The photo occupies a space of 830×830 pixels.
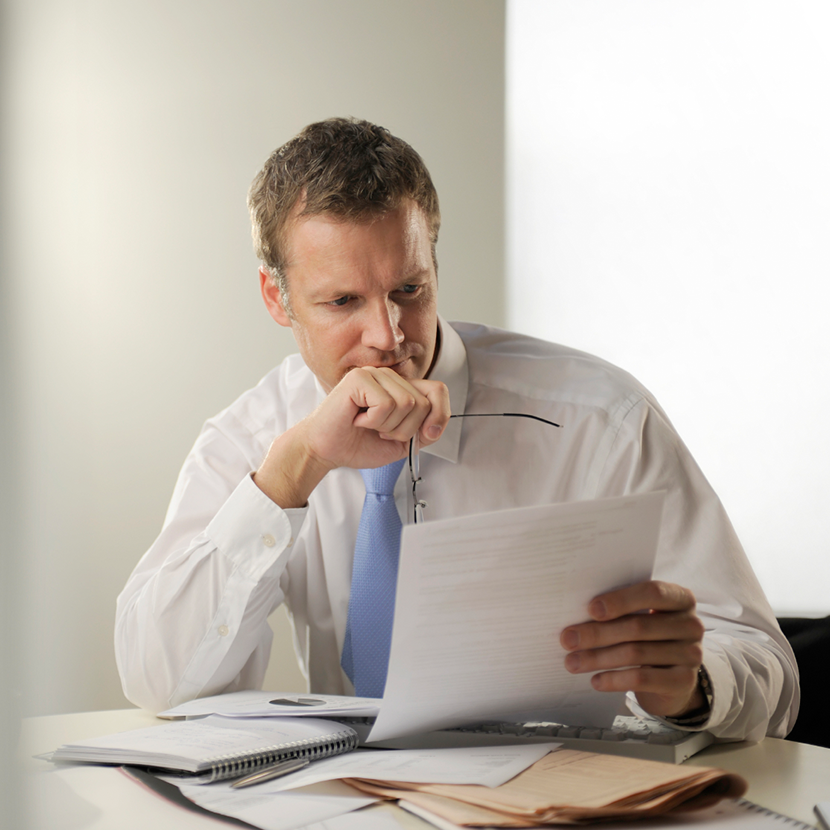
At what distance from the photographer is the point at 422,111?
2348 mm

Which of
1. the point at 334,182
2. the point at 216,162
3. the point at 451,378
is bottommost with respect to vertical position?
the point at 451,378

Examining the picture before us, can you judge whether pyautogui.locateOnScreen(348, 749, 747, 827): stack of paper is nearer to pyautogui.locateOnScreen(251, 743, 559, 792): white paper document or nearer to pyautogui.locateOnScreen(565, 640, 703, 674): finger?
pyautogui.locateOnScreen(251, 743, 559, 792): white paper document

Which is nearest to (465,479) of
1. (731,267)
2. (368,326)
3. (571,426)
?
(571,426)

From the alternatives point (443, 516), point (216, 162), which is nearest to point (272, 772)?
point (443, 516)

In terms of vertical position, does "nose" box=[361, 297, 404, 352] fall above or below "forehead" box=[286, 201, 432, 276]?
below

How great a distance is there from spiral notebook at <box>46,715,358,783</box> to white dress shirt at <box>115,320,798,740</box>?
0.88ft

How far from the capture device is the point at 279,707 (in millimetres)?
866

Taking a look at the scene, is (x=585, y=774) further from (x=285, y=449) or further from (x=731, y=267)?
(x=731, y=267)

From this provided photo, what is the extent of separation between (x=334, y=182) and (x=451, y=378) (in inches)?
14.5

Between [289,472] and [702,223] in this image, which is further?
[702,223]

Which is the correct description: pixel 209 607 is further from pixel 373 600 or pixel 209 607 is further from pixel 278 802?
pixel 278 802

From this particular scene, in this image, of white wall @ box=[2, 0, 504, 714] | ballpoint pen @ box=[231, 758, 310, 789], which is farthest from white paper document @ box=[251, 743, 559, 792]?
white wall @ box=[2, 0, 504, 714]

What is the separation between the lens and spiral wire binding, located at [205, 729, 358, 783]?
69cm

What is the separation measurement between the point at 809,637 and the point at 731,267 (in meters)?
1.26
